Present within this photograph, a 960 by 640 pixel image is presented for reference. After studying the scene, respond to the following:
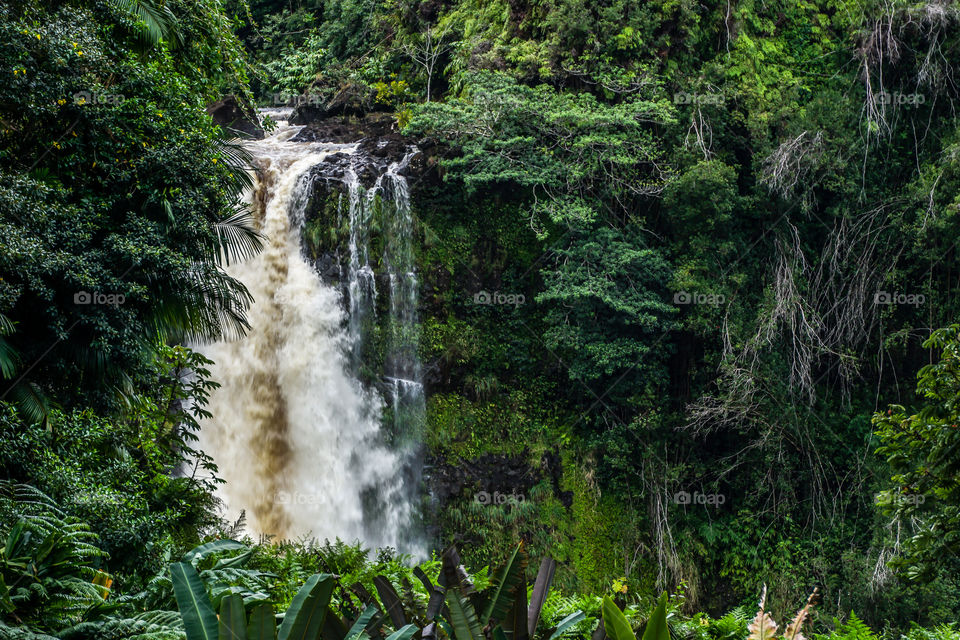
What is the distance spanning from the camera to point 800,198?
13.8 metres

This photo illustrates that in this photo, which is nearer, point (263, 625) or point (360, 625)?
point (263, 625)

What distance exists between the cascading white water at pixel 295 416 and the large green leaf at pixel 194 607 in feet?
35.4

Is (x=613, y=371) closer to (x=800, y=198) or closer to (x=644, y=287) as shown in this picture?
(x=644, y=287)

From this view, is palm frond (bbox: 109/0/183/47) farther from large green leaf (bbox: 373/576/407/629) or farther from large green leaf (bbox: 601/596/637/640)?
large green leaf (bbox: 601/596/637/640)

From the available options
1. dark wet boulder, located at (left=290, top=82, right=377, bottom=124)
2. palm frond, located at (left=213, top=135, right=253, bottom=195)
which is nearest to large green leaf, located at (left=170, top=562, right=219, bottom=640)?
palm frond, located at (left=213, top=135, right=253, bottom=195)

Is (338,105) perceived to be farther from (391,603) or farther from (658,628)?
(658,628)

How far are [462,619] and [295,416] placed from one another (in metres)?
11.2

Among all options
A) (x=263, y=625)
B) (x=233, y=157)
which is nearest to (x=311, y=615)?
(x=263, y=625)

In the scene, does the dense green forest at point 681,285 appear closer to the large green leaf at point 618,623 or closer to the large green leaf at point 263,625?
the large green leaf at point 263,625

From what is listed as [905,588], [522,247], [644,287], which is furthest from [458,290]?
[905,588]

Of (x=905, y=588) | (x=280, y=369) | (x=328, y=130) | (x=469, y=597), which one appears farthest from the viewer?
(x=328, y=130)

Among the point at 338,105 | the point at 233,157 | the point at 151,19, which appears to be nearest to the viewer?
the point at 151,19

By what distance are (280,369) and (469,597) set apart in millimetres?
11076

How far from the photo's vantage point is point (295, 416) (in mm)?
12922
